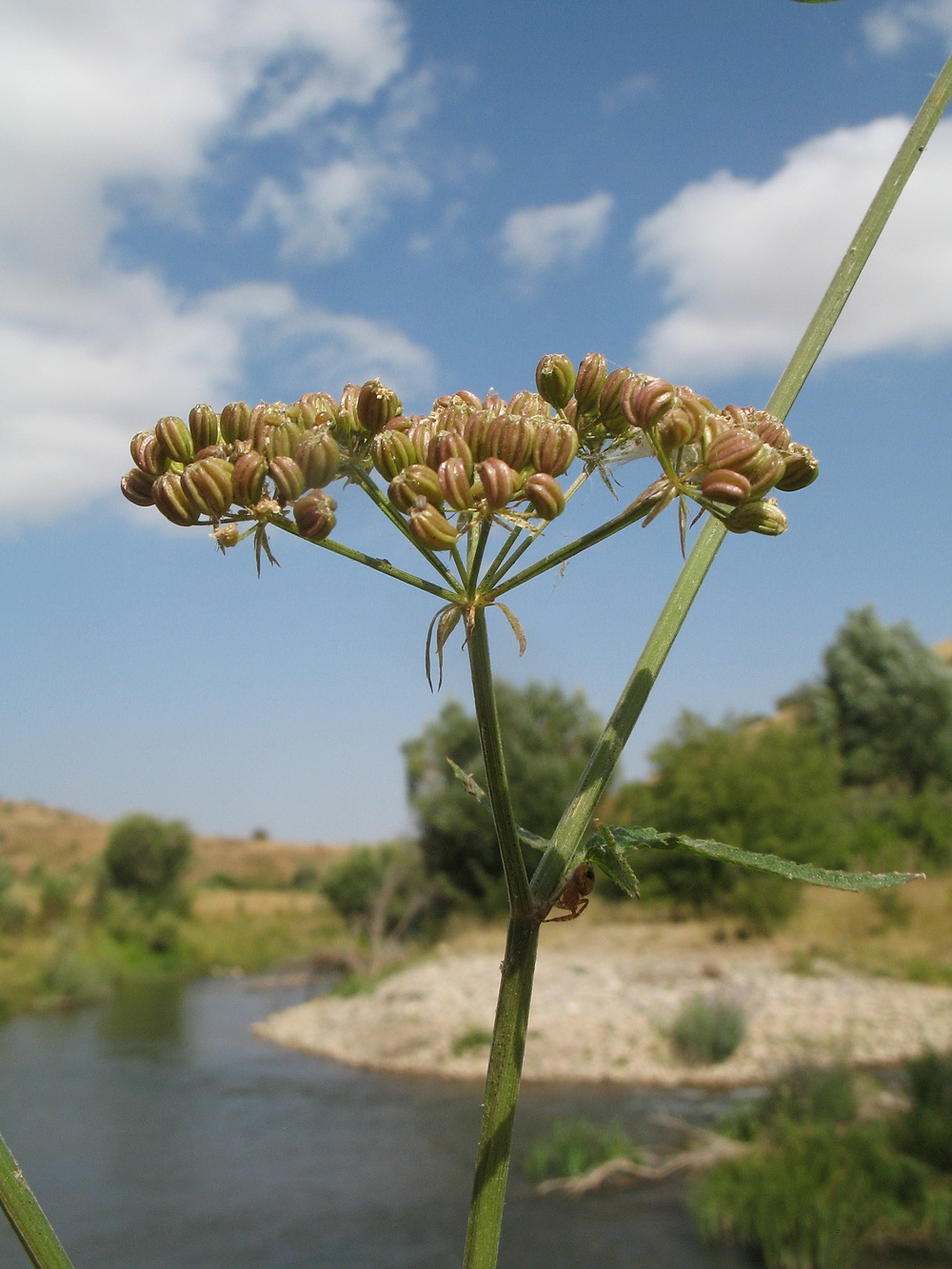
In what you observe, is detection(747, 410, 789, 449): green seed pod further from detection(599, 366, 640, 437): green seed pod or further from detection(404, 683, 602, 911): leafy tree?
detection(404, 683, 602, 911): leafy tree

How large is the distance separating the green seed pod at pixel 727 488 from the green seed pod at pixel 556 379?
0.97ft

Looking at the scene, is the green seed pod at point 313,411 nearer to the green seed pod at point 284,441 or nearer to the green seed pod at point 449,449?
the green seed pod at point 284,441

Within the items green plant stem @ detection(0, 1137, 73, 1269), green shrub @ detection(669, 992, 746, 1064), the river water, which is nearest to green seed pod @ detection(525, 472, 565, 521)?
green plant stem @ detection(0, 1137, 73, 1269)

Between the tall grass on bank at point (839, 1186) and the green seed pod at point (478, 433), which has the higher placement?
the green seed pod at point (478, 433)

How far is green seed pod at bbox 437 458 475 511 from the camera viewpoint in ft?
3.60

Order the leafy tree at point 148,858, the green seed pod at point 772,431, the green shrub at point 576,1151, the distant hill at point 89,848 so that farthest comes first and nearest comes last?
the distant hill at point 89,848 → the leafy tree at point 148,858 → the green shrub at point 576,1151 → the green seed pod at point 772,431

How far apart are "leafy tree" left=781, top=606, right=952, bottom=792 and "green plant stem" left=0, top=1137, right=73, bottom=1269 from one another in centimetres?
4043

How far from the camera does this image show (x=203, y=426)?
129cm

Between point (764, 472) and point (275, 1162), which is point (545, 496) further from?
point (275, 1162)

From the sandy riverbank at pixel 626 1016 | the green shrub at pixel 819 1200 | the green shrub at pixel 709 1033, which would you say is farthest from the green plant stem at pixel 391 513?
the green shrub at pixel 709 1033

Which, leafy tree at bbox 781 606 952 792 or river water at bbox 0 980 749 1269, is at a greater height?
leafy tree at bbox 781 606 952 792

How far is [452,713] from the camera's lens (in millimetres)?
34469

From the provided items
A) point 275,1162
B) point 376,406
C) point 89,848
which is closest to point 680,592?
point 376,406

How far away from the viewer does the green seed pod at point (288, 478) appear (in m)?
1.15
